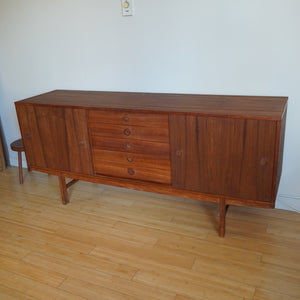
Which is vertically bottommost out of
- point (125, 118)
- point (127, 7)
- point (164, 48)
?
point (125, 118)

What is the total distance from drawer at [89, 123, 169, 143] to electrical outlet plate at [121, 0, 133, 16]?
0.83 meters

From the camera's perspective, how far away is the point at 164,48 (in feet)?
7.70

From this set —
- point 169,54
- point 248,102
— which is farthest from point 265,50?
point 169,54

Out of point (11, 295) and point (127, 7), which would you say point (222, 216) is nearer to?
point (11, 295)

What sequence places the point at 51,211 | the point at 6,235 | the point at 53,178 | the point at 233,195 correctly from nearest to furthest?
1. the point at 233,195
2. the point at 6,235
3. the point at 51,211
4. the point at 53,178

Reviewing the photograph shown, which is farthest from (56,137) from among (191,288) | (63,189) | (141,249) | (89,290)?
(191,288)

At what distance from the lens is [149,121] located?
2012mm

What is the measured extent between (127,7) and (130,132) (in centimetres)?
91

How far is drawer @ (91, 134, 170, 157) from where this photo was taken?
2.05 meters

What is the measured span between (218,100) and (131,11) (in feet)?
2.91

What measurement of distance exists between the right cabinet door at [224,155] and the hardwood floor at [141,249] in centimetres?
33

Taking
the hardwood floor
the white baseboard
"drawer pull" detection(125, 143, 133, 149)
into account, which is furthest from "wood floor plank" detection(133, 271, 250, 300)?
the white baseboard

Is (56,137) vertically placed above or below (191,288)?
above

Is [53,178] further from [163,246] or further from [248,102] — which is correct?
[248,102]
